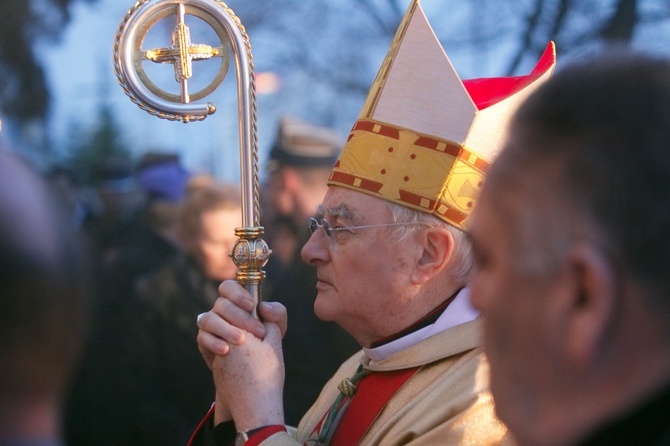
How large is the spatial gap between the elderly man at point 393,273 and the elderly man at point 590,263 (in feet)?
3.74

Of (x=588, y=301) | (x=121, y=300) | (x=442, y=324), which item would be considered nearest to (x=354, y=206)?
(x=442, y=324)

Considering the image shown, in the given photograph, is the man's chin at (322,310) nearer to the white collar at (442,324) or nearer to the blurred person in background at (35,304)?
the white collar at (442,324)

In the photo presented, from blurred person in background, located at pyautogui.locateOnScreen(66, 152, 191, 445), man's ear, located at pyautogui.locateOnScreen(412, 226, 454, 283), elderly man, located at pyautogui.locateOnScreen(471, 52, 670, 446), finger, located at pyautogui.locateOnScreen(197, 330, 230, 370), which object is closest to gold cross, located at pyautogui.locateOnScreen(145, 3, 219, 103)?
finger, located at pyautogui.locateOnScreen(197, 330, 230, 370)

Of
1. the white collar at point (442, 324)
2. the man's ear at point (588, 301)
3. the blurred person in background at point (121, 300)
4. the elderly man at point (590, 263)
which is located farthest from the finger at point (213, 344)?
the blurred person in background at point (121, 300)

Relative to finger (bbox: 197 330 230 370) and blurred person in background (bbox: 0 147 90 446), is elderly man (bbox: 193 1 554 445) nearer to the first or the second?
finger (bbox: 197 330 230 370)

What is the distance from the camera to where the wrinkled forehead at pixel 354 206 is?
2854 mm

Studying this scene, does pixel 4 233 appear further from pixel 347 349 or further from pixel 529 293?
pixel 347 349

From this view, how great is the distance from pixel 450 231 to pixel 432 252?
0.24ft

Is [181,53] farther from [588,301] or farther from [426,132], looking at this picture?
[588,301]

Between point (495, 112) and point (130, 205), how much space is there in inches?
169

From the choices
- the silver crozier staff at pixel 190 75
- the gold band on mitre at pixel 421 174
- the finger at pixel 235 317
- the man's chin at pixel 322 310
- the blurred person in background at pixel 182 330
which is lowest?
the blurred person in background at pixel 182 330

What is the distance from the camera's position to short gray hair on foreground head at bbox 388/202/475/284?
2.82 metres

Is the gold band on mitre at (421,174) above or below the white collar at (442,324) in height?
above

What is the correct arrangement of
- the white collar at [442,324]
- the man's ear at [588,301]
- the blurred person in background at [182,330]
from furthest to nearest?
the blurred person in background at [182,330] → the white collar at [442,324] → the man's ear at [588,301]
